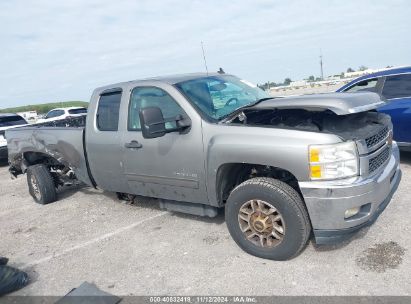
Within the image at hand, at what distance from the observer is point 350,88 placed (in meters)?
6.77

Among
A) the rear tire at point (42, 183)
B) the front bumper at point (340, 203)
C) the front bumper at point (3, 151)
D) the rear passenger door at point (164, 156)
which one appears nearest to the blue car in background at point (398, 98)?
the front bumper at point (340, 203)

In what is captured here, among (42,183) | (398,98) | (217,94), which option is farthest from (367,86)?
(42,183)

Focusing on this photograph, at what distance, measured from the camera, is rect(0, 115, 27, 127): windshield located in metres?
11.9

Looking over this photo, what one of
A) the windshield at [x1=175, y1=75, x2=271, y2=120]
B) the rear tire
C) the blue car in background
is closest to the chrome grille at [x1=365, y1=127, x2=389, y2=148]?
the windshield at [x1=175, y1=75, x2=271, y2=120]

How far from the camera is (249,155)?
11.4ft

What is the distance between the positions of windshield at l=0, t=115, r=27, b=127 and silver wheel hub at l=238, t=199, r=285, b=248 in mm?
10625

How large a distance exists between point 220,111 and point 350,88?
3.68 meters

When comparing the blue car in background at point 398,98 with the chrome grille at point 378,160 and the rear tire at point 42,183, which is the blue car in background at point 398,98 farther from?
the rear tire at point 42,183

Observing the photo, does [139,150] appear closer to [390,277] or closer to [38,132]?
[38,132]

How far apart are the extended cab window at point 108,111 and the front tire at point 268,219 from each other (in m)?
1.94

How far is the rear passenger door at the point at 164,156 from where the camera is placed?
3930 mm

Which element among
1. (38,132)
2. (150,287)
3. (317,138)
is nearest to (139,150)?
(150,287)

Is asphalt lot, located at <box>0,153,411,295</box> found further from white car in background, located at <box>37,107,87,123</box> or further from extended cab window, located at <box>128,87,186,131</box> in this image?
white car in background, located at <box>37,107,87,123</box>

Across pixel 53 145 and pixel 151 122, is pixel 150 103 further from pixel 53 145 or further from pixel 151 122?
pixel 53 145
